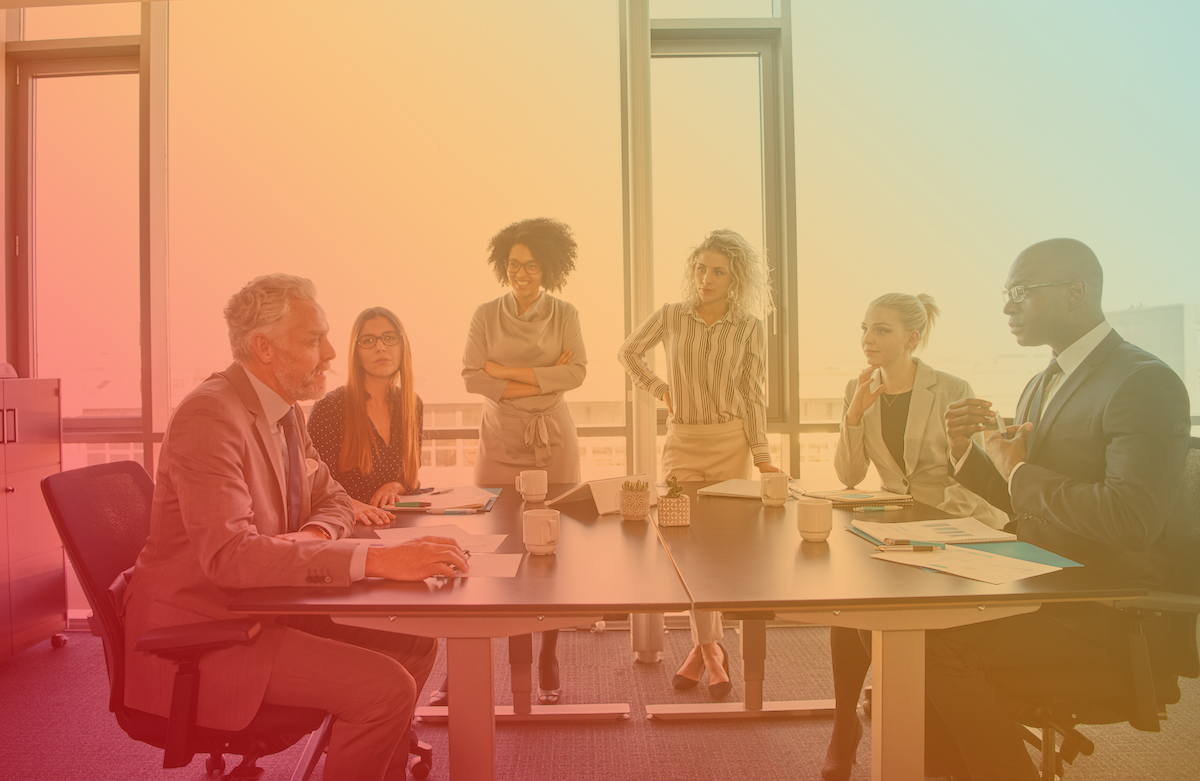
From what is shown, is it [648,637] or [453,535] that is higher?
[453,535]

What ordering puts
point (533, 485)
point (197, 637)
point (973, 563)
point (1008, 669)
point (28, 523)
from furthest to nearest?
point (28, 523) → point (533, 485) → point (1008, 669) → point (973, 563) → point (197, 637)

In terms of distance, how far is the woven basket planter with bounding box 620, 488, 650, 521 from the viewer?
6.60 feet

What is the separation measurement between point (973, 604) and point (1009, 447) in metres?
0.89

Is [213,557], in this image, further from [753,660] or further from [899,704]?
[753,660]

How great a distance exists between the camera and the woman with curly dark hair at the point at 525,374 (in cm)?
297

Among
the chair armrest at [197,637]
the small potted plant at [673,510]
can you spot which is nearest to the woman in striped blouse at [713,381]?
the small potted plant at [673,510]

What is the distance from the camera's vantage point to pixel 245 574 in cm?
137

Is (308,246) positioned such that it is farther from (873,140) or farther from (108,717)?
(873,140)

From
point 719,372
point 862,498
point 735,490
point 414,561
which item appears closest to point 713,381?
point 719,372

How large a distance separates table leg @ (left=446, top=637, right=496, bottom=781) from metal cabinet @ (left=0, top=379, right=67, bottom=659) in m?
2.93

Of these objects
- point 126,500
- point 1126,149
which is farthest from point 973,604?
point 1126,149

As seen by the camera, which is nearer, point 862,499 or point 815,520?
point 815,520

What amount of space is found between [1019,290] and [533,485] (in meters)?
1.58

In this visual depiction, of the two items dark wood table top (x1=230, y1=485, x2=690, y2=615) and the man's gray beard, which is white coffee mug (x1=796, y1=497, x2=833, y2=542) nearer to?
dark wood table top (x1=230, y1=485, x2=690, y2=615)
